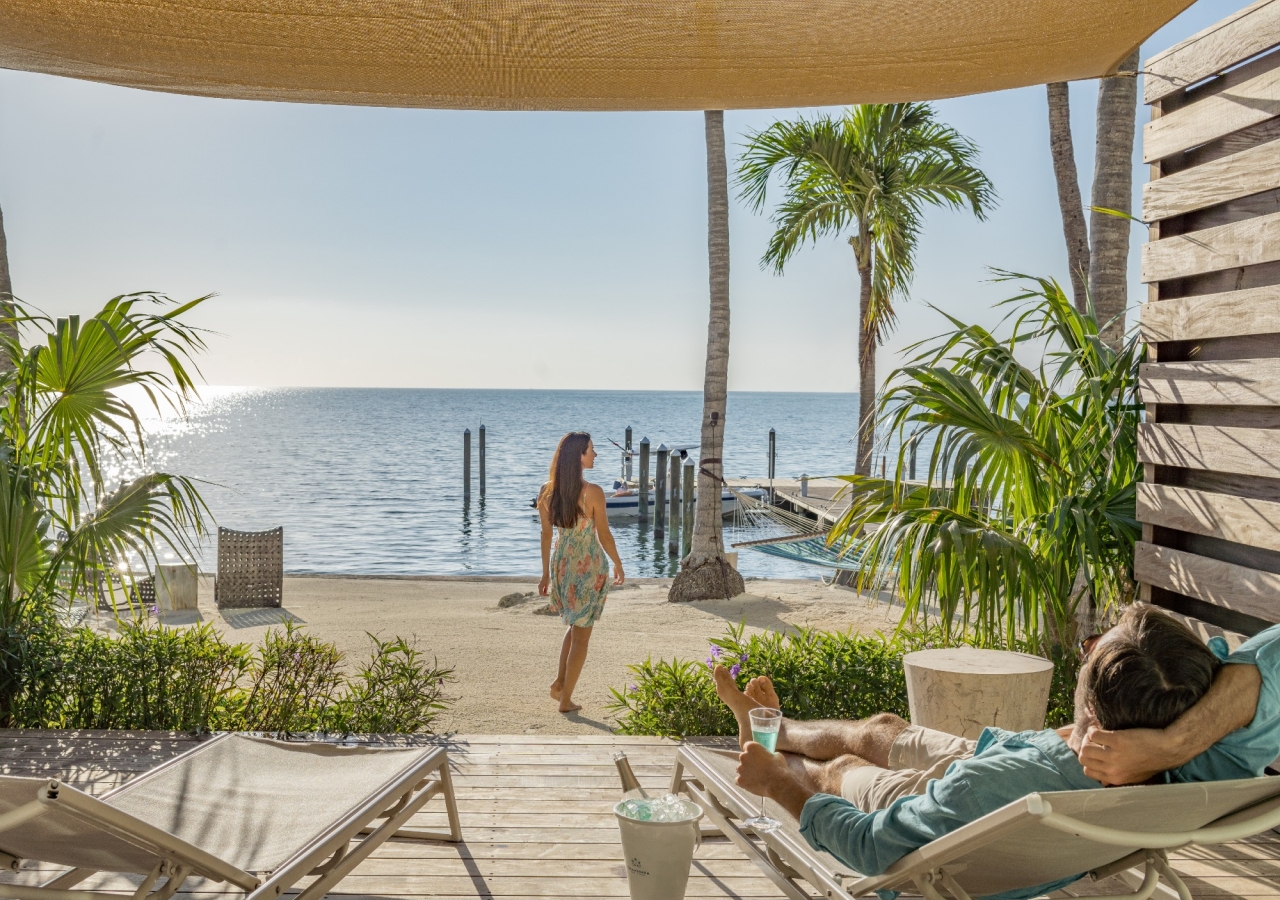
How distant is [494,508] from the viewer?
26297 mm

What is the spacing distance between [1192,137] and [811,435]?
201ft

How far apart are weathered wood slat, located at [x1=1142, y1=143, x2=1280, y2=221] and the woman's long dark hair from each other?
2.40m

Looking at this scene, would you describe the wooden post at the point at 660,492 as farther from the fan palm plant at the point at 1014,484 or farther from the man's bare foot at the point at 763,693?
the man's bare foot at the point at 763,693

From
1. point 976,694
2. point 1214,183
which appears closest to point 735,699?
point 976,694

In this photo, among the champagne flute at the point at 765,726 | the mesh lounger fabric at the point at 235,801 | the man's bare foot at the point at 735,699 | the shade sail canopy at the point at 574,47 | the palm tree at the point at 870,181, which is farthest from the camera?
the palm tree at the point at 870,181

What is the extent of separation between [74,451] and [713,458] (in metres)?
5.98

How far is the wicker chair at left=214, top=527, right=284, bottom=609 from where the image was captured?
970 cm

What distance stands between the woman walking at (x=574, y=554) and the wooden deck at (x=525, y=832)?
105 centimetres

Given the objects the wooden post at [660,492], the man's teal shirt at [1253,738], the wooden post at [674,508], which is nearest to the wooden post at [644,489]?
the wooden post at [660,492]

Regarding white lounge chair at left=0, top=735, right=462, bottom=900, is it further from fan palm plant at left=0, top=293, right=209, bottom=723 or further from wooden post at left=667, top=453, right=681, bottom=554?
Result: wooden post at left=667, top=453, right=681, bottom=554

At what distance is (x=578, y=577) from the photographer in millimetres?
4582

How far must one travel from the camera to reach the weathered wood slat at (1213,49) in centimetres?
281

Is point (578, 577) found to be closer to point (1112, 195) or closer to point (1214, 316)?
point (1214, 316)

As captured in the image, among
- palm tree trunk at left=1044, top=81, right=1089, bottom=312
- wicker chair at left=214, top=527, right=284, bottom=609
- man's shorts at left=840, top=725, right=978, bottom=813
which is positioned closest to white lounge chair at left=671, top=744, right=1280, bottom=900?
man's shorts at left=840, top=725, right=978, bottom=813
